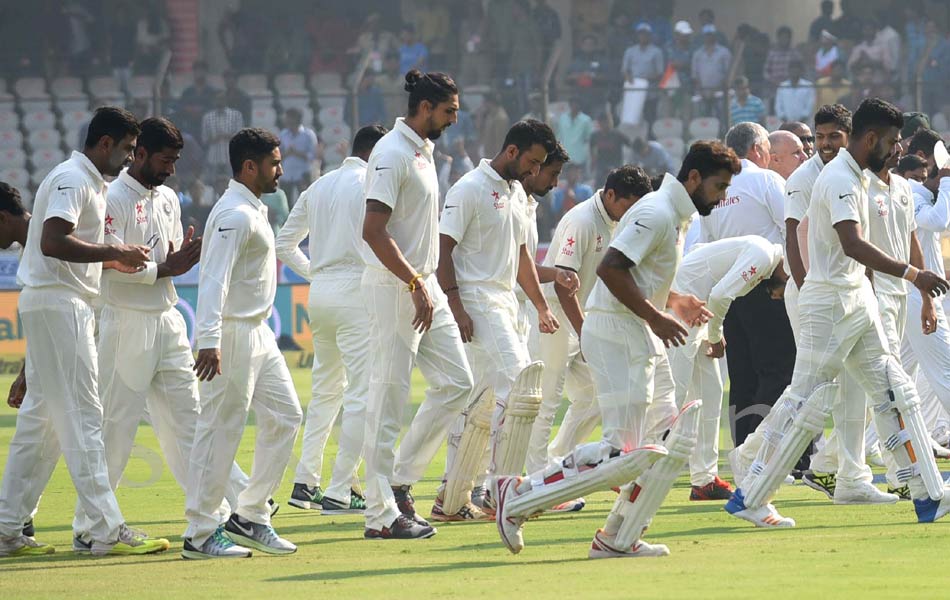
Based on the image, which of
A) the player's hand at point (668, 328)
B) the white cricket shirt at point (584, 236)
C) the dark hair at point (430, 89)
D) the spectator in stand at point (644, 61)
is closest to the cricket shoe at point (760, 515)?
the player's hand at point (668, 328)

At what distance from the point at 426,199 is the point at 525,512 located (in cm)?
181

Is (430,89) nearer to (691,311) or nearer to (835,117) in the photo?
(691,311)

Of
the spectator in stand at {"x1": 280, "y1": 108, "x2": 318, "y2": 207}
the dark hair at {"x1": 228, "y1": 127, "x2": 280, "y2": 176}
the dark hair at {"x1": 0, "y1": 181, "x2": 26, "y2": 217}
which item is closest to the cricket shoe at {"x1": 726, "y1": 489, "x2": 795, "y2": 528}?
the dark hair at {"x1": 228, "y1": 127, "x2": 280, "y2": 176}

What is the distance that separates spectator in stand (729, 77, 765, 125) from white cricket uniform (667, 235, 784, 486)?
1414 cm

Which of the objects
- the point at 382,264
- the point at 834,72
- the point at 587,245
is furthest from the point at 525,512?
the point at 834,72

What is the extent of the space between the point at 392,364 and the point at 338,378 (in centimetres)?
214

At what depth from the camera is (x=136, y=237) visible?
7.80 meters

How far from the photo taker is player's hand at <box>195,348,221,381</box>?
23.1 feet

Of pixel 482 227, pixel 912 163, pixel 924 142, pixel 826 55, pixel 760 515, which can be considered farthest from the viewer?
pixel 826 55

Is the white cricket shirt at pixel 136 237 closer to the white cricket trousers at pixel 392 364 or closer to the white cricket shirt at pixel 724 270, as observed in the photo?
the white cricket trousers at pixel 392 364

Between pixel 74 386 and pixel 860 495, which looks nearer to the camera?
pixel 74 386

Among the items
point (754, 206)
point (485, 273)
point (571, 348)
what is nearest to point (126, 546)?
point (485, 273)

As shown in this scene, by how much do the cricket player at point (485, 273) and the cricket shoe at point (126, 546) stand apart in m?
1.79

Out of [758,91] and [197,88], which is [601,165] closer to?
[758,91]
